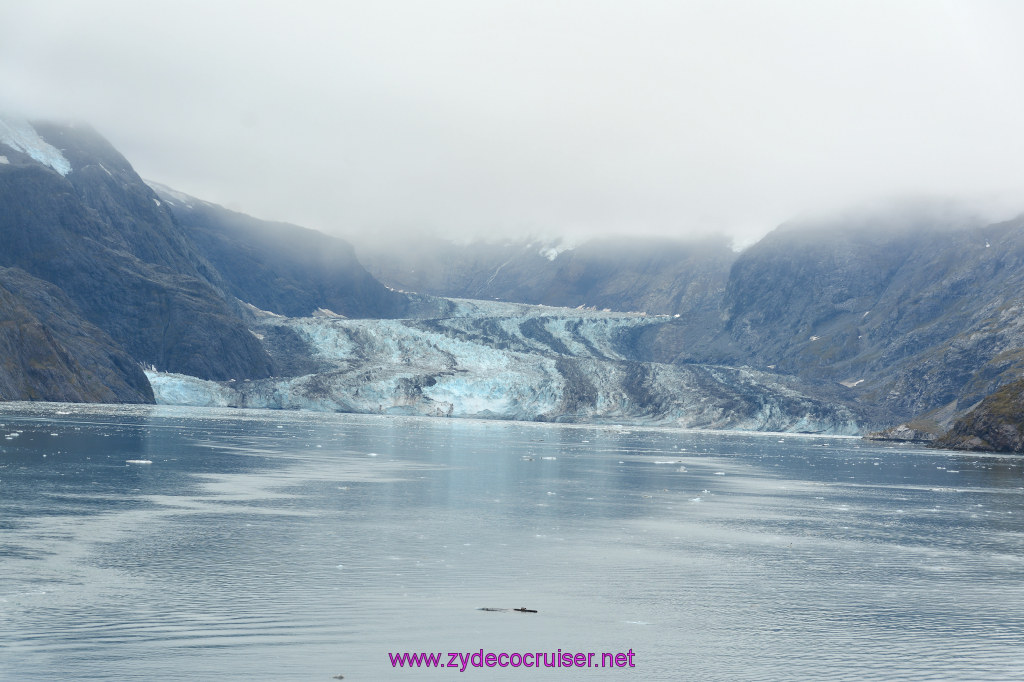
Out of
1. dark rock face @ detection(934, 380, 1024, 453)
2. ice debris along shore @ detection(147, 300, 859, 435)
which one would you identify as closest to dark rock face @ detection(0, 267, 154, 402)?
ice debris along shore @ detection(147, 300, 859, 435)

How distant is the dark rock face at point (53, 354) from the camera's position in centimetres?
14175

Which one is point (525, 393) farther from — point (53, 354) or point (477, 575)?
point (477, 575)

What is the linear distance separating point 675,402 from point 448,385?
4229cm

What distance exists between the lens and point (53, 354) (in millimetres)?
149125

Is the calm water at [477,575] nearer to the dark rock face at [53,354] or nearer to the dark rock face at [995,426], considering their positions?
the dark rock face at [995,426]

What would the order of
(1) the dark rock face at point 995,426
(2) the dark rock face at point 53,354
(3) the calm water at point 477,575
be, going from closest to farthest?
(3) the calm water at point 477,575
(1) the dark rock face at point 995,426
(2) the dark rock face at point 53,354

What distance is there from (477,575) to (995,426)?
352 feet

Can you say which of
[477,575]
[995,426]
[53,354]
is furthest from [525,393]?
[477,575]

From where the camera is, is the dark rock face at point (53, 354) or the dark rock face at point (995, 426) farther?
the dark rock face at point (53, 354)

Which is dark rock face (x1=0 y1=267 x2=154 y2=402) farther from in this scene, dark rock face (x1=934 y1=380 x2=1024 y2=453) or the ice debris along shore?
dark rock face (x1=934 y1=380 x2=1024 y2=453)

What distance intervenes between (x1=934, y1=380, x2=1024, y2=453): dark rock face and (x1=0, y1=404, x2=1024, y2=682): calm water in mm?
70040

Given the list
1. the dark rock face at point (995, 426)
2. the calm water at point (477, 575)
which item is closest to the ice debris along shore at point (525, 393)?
the dark rock face at point (995, 426)

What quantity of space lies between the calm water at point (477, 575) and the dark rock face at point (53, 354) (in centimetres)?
10167

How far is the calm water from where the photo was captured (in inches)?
688
